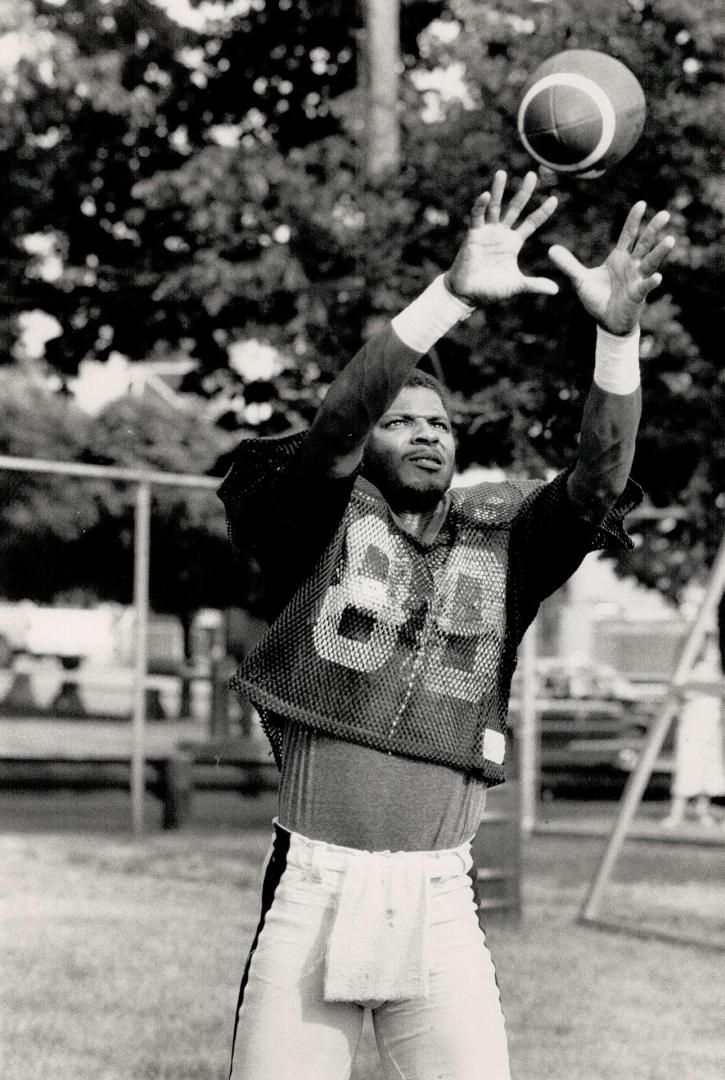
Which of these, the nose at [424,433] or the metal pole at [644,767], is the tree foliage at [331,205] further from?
the nose at [424,433]

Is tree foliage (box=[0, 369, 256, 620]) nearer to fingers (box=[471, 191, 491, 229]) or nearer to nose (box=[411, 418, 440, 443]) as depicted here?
nose (box=[411, 418, 440, 443])

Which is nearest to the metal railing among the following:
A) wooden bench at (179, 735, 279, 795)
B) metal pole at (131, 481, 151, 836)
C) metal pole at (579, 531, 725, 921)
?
metal pole at (131, 481, 151, 836)

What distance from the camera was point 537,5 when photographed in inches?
402

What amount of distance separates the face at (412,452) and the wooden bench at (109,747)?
10.2 meters

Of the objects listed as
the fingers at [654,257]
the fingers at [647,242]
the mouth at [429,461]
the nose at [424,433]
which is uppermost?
the fingers at [647,242]

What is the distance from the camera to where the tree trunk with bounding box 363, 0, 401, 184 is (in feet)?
36.4

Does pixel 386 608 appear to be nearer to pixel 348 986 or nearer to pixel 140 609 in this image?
pixel 348 986

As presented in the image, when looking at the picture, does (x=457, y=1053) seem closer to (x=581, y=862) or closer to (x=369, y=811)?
(x=369, y=811)

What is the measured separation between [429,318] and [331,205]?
7.93m

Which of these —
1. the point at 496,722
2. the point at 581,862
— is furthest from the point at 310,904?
the point at 581,862

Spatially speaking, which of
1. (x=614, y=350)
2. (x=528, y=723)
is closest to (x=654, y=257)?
(x=614, y=350)

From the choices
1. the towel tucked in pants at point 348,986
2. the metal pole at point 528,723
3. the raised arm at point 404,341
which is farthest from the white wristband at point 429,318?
the metal pole at point 528,723

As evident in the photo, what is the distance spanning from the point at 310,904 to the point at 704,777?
1190 centimetres

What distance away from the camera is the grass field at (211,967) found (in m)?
6.23
